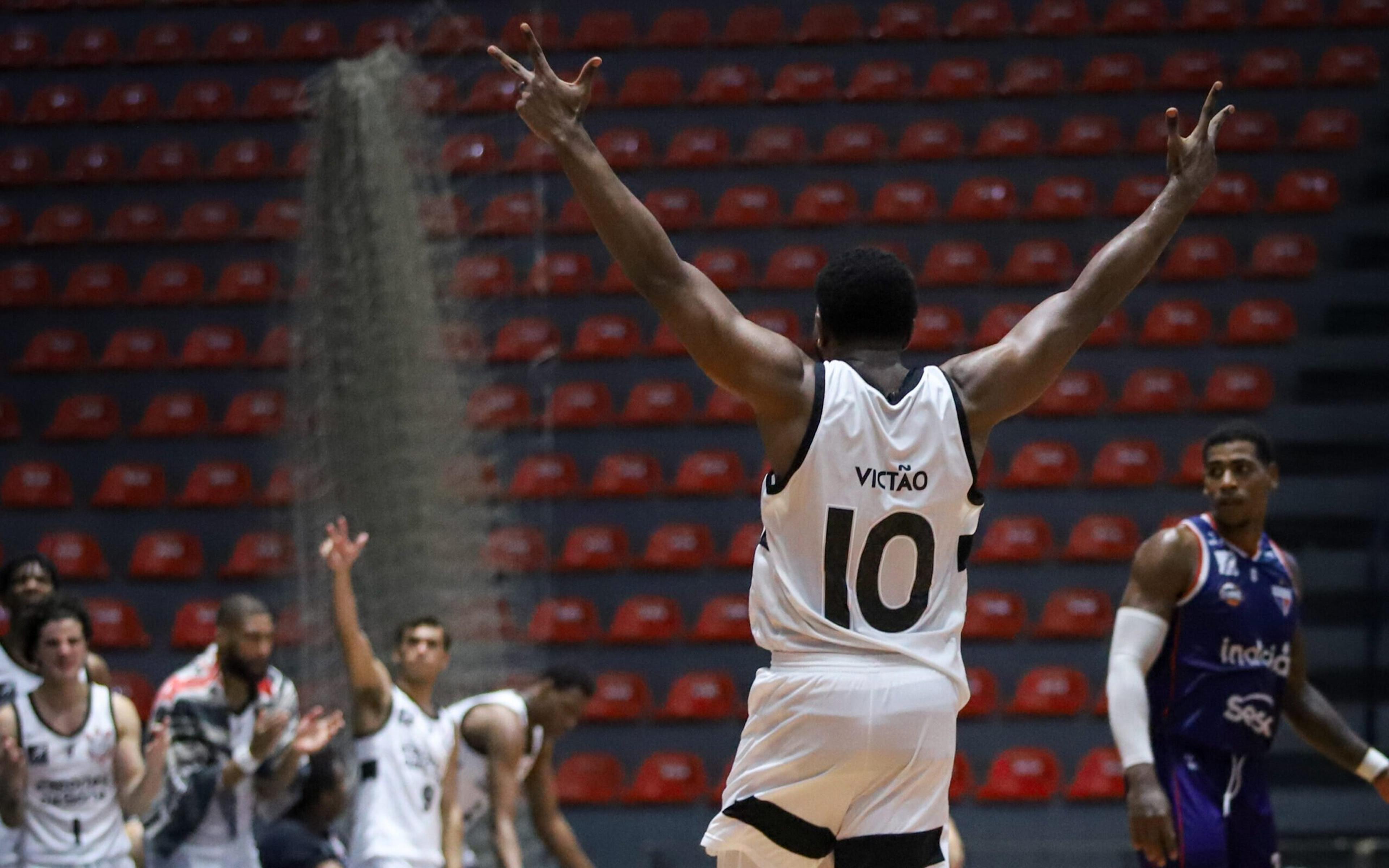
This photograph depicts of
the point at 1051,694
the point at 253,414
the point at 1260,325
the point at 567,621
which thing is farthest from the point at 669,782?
the point at 1260,325

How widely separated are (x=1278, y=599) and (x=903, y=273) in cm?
248

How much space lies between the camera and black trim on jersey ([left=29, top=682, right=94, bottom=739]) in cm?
667

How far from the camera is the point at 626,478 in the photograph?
12.4 metres

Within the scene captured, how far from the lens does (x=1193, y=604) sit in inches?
211

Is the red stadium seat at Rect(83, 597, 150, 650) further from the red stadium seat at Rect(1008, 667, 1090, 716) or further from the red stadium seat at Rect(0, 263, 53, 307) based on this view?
the red stadium seat at Rect(1008, 667, 1090, 716)

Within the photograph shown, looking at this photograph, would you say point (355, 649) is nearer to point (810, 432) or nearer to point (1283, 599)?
point (1283, 599)

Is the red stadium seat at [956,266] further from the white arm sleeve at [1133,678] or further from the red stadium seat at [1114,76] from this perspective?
the white arm sleeve at [1133,678]

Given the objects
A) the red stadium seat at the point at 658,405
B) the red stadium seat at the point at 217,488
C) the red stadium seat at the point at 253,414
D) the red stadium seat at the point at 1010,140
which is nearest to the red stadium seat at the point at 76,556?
the red stadium seat at the point at 217,488

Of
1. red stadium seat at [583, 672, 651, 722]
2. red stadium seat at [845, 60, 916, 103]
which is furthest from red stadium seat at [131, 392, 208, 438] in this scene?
red stadium seat at [845, 60, 916, 103]

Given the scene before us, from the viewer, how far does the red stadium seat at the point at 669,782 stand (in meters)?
10.9

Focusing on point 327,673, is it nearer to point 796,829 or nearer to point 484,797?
point 484,797

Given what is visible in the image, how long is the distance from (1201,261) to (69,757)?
30.3 feet

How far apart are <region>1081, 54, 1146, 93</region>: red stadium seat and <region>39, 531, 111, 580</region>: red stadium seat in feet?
27.3

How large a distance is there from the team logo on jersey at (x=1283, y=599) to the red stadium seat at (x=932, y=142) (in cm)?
887
